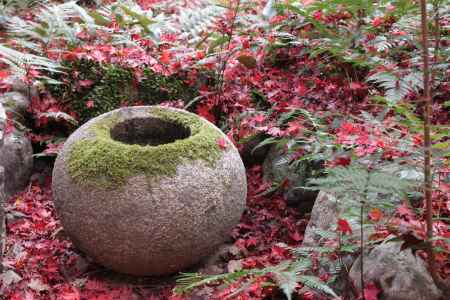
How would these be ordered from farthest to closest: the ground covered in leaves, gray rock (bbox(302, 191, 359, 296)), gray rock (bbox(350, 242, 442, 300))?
the ground covered in leaves → gray rock (bbox(302, 191, 359, 296)) → gray rock (bbox(350, 242, 442, 300))

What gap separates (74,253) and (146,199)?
930mm

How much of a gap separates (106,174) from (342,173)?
1.48 m

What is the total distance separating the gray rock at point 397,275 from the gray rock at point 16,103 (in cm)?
301

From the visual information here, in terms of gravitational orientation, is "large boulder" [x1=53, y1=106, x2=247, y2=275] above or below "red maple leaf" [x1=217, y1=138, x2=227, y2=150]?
below

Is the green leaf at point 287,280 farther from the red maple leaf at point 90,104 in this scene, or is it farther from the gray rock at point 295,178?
the red maple leaf at point 90,104

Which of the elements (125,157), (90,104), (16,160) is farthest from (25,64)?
(125,157)

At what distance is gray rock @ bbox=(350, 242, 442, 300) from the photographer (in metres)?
2.05

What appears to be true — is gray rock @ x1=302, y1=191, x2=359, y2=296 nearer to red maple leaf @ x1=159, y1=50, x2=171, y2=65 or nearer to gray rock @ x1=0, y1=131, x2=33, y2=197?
red maple leaf @ x1=159, y1=50, x2=171, y2=65

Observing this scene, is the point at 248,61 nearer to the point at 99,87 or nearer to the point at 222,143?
the point at 99,87

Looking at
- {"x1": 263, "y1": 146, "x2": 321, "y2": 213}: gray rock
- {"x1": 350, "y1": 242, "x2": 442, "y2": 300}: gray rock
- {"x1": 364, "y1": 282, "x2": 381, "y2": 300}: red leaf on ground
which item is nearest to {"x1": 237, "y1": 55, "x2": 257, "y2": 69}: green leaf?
{"x1": 263, "y1": 146, "x2": 321, "y2": 213}: gray rock

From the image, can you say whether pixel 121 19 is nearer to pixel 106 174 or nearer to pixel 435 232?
pixel 106 174

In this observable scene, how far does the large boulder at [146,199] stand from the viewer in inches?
107

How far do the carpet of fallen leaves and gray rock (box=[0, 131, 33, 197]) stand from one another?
0.08 meters

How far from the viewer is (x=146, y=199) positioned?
2713 millimetres
